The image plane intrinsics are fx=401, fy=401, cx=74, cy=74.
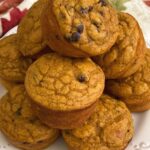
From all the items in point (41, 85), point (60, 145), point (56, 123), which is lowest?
point (60, 145)

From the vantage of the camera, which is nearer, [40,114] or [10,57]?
[40,114]

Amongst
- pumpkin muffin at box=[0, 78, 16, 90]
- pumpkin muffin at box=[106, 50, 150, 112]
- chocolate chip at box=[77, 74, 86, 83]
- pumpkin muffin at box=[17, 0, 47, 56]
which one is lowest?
pumpkin muffin at box=[106, 50, 150, 112]

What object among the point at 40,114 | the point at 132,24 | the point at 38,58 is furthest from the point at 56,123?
the point at 132,24

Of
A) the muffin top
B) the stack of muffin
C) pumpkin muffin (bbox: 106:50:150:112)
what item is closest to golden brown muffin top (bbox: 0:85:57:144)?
the stack of muffin

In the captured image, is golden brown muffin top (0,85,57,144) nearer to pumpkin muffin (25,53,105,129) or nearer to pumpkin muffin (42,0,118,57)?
pumpkin muffin (25,53,105,129)

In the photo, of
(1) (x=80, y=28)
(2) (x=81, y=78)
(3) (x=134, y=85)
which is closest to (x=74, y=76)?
(2) (x=81, y=78)

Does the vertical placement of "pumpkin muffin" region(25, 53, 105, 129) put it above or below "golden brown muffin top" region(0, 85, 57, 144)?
above

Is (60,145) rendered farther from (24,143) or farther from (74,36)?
(74,36)
